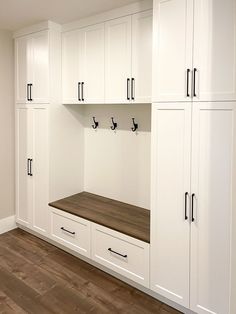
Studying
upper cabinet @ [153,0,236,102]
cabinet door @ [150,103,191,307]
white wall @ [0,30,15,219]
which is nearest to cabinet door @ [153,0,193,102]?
upper cabinet @ [153,0,236,102]

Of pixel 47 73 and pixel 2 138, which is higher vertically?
pixel 47 73

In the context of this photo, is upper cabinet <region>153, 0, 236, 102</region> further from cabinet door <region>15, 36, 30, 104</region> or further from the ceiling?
cabinet door <region>15, 36, 30, 104</region>

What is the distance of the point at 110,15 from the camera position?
285 centimetres

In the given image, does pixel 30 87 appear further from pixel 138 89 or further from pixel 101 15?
pixel 138 89

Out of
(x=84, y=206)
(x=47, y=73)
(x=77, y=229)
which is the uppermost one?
(x=47, y=73)

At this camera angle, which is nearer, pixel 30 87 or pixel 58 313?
pixel 58 313

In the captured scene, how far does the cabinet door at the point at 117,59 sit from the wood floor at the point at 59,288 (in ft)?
5.64

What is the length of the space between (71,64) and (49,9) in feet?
1.98

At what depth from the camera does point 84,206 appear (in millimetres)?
3256

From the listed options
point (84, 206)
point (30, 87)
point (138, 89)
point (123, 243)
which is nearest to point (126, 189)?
point (84, 206)

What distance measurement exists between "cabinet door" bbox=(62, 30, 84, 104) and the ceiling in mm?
183

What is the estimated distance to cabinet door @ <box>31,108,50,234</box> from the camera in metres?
3.35

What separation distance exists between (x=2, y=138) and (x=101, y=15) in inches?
73.3

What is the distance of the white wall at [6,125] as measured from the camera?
3555 millimetres
